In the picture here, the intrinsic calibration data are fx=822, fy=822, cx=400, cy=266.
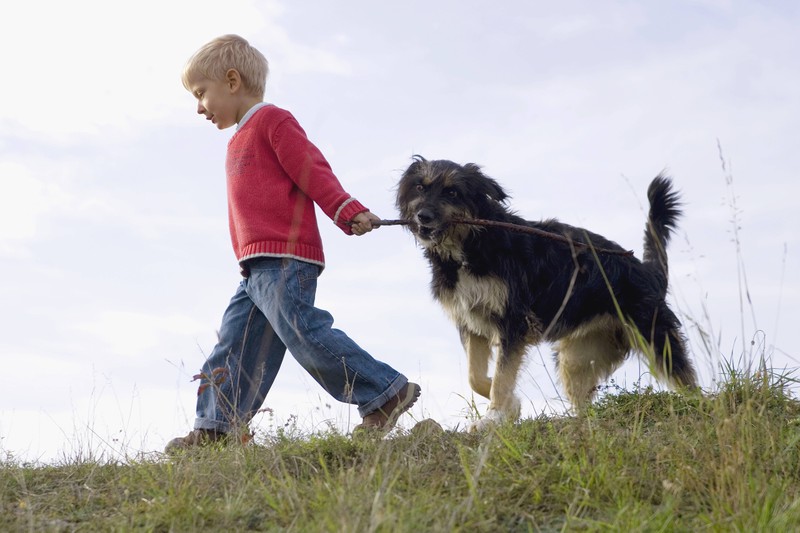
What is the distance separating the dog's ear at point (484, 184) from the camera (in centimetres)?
644

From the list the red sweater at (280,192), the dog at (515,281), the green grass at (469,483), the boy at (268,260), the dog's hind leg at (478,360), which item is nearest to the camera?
the green grass at (469,483)

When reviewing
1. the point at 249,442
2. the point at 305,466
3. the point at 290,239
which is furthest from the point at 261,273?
the point at 305,466

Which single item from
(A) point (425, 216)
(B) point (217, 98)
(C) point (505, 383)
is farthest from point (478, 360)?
(B) point (217, 98)

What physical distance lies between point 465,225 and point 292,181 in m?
1.44

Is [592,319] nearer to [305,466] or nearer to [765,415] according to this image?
[765,415]

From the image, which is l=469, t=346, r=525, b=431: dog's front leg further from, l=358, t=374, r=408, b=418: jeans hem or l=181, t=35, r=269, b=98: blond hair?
l=181, t=35, r=269, b=98: blond hair

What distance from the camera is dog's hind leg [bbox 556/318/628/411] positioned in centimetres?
688

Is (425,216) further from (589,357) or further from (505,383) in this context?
(589,357)

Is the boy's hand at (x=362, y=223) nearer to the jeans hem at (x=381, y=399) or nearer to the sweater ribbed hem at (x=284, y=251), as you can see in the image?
the sweater ribbed hem at (x=284, y=251)

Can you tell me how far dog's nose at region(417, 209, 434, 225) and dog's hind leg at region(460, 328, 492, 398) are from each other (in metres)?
1.00

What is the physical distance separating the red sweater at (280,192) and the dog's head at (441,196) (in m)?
0.98

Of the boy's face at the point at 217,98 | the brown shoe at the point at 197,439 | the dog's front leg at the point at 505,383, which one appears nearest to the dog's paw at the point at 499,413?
the dog's front leg at the point at 505,383

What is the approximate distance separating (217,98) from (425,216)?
1705mm

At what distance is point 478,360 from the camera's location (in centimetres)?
655
